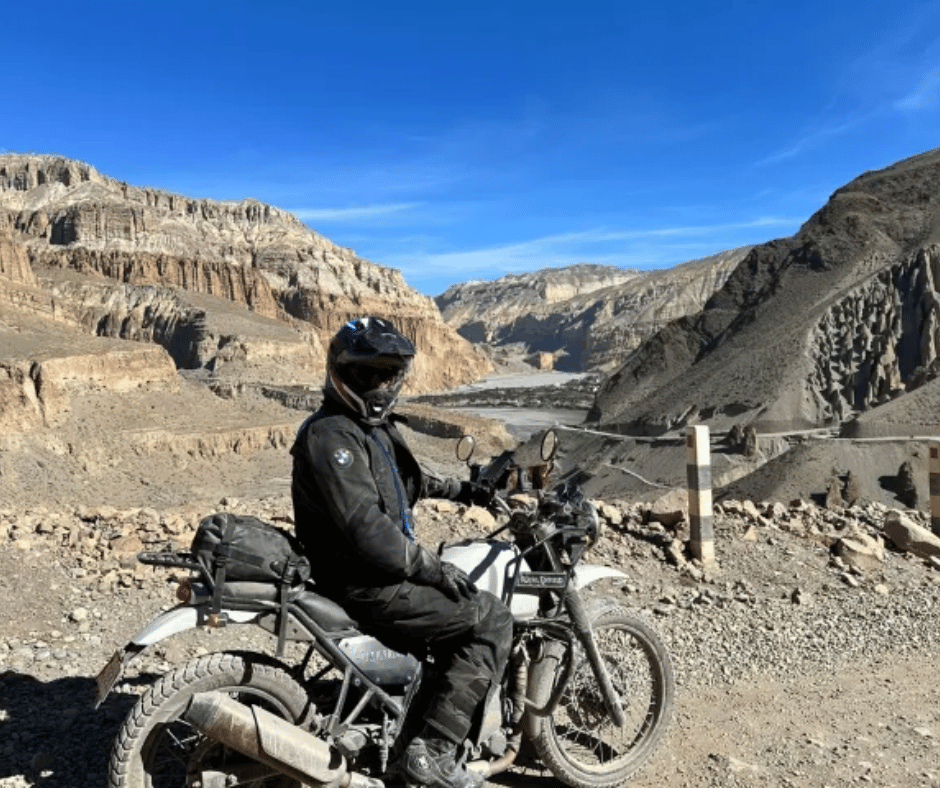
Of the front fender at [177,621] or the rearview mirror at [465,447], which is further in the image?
the rearview mirror at [465,447]

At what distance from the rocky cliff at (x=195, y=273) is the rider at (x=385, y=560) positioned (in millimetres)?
63032

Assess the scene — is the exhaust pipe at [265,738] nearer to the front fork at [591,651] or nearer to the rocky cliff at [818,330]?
the front fork at [591,651]

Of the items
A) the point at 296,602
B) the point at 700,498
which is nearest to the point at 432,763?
the point at 296,602

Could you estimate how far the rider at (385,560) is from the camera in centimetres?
297

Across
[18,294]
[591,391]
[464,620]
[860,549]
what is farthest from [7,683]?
[591,391]

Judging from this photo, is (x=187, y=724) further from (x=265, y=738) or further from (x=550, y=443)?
(x=550, y=443)

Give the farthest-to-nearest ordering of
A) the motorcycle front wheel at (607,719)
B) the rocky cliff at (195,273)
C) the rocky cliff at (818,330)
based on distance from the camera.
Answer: the rocky cliff at (195,273)
the rocky cliff at (818,330)
the motorcycle front wheel at (607,719)

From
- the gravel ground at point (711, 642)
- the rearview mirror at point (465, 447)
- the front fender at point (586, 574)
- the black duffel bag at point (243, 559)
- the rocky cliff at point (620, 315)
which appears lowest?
the gravel ground at point (711, 642)

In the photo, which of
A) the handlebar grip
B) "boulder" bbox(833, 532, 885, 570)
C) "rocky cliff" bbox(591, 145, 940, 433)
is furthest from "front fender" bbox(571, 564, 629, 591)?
"rocky cliff" bbox(591, 145, 940, 433)

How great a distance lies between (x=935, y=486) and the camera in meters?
7.43

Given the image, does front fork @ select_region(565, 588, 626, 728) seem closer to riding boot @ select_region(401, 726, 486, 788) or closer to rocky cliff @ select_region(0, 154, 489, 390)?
riding boot @ select_region(401, 726, 486, 788)

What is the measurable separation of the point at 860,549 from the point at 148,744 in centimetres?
590

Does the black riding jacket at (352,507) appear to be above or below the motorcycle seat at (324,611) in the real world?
above

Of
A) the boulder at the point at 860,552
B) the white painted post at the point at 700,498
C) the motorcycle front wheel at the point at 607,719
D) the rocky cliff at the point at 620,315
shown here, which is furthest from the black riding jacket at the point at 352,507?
the rocky cliff at the point at 620,315
